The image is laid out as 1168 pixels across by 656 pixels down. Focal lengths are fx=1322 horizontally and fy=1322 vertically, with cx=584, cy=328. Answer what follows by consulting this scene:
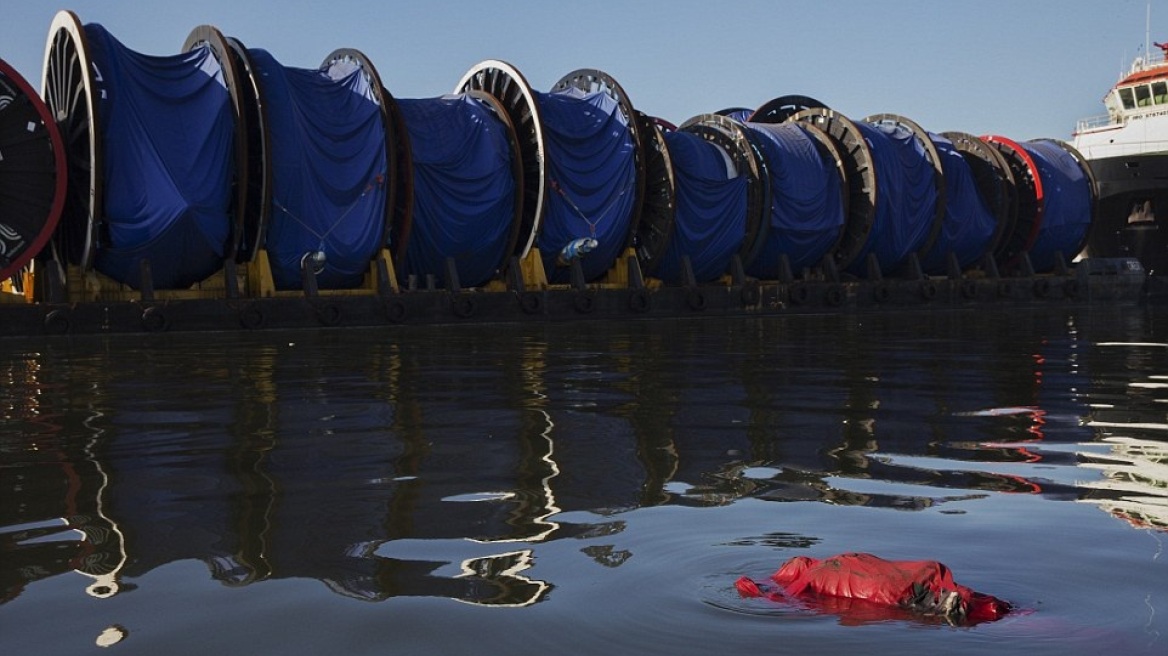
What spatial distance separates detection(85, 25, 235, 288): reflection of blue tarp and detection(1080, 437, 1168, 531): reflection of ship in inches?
778

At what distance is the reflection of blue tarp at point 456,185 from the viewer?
2902cm

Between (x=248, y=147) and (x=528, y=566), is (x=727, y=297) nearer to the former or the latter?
(x=248, y=147)

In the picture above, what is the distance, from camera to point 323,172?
88.2 ft

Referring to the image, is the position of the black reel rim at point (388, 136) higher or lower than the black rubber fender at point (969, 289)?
higher

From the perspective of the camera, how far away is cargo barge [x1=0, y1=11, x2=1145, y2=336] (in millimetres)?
24156

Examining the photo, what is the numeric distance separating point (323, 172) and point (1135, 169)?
30.3 metres

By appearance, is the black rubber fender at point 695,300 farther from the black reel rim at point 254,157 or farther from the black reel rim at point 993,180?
the black reel rim at point 993,180

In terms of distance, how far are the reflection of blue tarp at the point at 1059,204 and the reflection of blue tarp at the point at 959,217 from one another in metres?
2.92

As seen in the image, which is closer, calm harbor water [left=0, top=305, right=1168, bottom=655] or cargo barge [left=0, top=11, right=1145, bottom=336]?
calm harbor water [left=0, top=305, right=1168, bottom=655]

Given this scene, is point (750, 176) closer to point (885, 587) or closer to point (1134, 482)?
point (1134, 482)

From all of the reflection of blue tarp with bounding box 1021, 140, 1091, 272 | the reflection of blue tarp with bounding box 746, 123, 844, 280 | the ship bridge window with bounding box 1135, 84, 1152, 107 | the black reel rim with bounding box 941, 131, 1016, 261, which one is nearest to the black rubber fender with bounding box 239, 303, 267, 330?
the reflection of blue tarp with bounding box 746, 123, 844, 280

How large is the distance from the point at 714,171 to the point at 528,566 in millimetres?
30305

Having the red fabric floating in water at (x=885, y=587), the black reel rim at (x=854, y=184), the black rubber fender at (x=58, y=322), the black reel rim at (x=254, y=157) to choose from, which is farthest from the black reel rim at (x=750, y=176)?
the red fabric floating in water at (x=885, y=587)

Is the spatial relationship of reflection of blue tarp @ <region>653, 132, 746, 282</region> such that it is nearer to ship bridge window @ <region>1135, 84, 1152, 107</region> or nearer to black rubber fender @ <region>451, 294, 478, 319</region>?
black rubber fender @ <region>451, 294, 478, 319</region>
